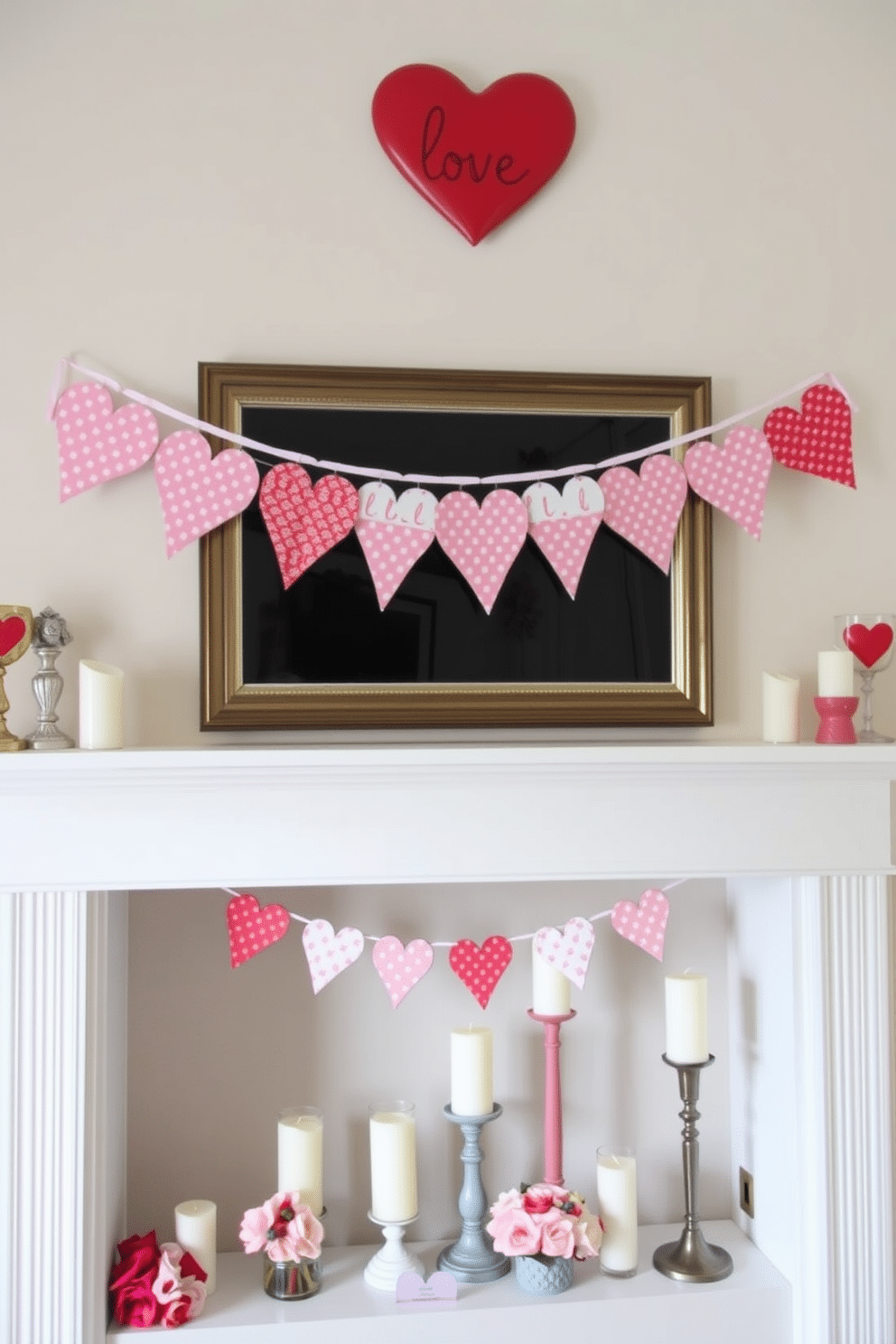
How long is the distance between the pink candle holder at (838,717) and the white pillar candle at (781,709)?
0.04m

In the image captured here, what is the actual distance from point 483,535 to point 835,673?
583mm

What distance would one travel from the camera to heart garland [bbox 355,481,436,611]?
1771 mm

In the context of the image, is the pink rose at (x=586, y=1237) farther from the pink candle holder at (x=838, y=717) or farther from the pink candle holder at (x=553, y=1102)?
the pink candle holder at (x=838, y=717)

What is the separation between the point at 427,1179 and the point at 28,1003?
0.73m

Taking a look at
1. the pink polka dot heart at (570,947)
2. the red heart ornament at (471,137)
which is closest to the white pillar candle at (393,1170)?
the pink polka dot heart at (570,947)

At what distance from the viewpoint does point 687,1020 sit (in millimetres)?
1778

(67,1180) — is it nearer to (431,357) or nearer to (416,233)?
(431,357)

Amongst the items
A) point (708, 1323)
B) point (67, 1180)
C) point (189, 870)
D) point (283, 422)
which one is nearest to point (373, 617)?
point (283, 422)

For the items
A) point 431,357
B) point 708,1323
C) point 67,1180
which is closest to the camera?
point 67,1180

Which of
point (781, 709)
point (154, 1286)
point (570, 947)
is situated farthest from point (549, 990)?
point (154, 1286)

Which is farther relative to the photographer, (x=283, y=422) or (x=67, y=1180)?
(x=283, y=422)

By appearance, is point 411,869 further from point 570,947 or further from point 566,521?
point 566,521

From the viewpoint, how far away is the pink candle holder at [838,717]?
1744 millimetres

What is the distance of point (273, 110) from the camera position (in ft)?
5.94
